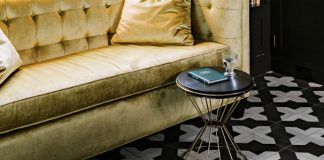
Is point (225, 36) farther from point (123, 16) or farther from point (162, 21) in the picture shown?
point (123, 16)

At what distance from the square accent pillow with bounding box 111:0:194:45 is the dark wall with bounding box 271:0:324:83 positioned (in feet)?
3.42

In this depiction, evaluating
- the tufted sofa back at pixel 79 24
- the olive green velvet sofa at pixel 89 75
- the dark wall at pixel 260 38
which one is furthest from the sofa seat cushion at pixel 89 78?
the dark wall at pixel 260 38

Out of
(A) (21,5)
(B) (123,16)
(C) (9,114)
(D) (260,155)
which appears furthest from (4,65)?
(D) (260,155)

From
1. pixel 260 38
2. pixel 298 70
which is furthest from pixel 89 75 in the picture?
pixel 298 70

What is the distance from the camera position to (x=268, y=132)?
9.20 feet

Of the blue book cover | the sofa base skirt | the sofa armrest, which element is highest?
the sofa armrest

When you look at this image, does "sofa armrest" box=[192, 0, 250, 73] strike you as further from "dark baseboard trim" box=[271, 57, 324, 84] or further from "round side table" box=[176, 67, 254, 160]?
"dark baseboard trim" box=[271, 57, 324, 84]

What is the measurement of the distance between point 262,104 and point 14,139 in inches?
67.4

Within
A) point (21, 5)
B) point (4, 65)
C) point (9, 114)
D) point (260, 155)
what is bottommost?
point (260, 155)

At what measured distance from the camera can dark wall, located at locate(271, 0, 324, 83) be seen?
3449 millimetres

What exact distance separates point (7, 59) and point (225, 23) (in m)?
1.26

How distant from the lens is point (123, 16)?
9.67 ft

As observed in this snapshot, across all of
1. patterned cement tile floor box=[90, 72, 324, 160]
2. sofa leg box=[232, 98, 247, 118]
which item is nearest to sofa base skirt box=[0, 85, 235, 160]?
patterned cement tile floor box=[90, 72, 324, 160]

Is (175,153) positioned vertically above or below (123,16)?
below
